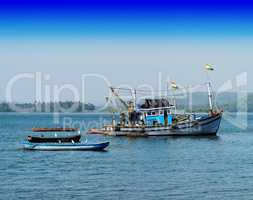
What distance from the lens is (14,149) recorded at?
7344cm

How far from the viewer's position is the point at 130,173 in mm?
48000

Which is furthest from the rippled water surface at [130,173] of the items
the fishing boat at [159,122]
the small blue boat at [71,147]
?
the fishing boat at [159,122]

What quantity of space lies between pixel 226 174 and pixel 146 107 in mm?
46259

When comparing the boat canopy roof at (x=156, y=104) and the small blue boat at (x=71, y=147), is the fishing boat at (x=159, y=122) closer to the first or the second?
the boat canopy roof at (x=156, y=104)

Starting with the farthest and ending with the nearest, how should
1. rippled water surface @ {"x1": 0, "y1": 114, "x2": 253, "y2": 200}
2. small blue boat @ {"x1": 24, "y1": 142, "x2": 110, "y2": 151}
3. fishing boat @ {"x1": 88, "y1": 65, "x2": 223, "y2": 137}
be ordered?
1. fishing boat @ {"x1": 88, "y1": 65, "x2": 223, "y2": 137}
2. small blue boat @ {"x1": 24, "y1": 142, "x2": 110, "y2": 151}
3. rippled water surface @ {"x1": 0, "y1": 114, "x2": 253, "y2": 200}

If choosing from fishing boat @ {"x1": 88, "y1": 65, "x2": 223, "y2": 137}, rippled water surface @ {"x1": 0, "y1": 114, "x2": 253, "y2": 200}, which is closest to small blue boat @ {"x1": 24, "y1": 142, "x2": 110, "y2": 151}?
rippled water surface @ {"x1": 0, "y1": 114, "x2": 253, "y2": 200}

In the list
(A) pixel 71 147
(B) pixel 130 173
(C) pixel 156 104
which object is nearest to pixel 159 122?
(C) pixel 156 104

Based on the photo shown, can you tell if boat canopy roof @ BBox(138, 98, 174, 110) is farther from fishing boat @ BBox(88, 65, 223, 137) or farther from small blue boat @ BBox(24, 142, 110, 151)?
small blue boat @ BBox(24, 142, 110, 151)

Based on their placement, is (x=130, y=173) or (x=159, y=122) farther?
(x=159, y=122)

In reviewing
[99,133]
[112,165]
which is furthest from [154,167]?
[99,133]

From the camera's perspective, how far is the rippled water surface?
39.0m

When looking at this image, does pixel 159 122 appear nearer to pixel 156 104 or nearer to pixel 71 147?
pixel 156 104

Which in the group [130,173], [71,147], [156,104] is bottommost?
[130,173]

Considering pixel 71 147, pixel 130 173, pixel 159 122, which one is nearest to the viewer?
pixel 130 173
